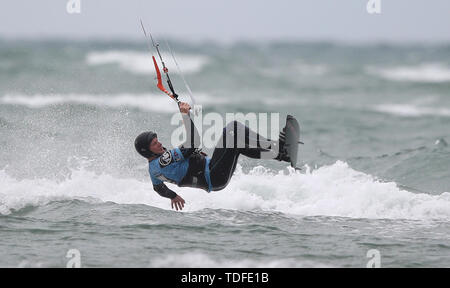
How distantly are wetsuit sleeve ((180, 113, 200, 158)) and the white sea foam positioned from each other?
5.09 ft

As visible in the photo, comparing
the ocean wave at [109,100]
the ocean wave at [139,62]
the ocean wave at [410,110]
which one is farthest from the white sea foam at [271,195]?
the ocean wave at [139,62]

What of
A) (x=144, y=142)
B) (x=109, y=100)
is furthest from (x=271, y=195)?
(x=109, y=100)

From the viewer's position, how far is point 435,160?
14.4 meters

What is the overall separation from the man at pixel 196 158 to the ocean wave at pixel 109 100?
1018 cm

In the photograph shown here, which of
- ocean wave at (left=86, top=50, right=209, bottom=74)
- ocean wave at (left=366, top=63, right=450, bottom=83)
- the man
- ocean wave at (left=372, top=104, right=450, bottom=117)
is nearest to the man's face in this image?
the man

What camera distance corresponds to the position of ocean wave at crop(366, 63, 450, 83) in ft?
147

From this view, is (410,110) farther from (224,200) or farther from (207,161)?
(207,161)

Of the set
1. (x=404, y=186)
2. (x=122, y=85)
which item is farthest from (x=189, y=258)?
(x=122, y=85)

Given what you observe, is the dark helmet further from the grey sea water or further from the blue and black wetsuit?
the grey sea water

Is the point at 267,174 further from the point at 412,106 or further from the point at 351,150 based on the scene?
the point at 412,106

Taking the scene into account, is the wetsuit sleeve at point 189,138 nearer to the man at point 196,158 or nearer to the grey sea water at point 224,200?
the man at point 196,158

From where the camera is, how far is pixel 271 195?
431 inches

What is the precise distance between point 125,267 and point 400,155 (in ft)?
31.4

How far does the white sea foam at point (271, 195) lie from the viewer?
10.0 m
